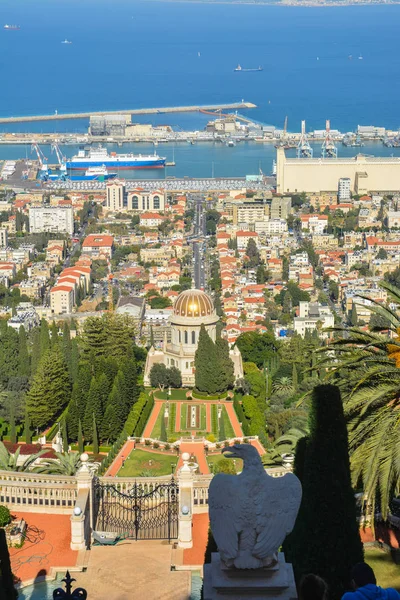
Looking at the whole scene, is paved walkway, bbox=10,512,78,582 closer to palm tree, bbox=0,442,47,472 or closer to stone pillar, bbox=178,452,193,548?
stone pillar, bbox=178,452,193,548

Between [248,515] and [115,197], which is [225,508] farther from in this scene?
[115,197]

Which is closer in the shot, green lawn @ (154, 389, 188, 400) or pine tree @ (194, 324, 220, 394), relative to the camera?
pine tree @ (194, 324, 220, 394)

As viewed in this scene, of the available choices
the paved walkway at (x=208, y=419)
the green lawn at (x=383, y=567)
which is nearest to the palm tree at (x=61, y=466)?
the green lawn at (x=383, y=567)

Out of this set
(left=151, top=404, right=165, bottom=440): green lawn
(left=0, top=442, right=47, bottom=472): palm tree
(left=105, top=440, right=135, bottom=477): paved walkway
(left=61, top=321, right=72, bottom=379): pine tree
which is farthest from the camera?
(left=61, top=321, right=72, bottom=379): pine tree

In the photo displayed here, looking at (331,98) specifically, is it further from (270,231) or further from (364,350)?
(364,350)

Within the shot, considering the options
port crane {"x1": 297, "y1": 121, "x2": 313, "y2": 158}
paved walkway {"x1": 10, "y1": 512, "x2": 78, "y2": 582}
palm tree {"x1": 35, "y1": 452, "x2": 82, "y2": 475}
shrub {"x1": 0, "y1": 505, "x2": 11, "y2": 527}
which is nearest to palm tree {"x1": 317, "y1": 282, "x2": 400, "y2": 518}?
paved walkway {"x1": 10, "y1": 512, "x2": 78, "y2": 582}

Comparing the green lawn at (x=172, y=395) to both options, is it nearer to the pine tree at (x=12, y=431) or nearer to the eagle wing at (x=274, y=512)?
the pine tree at (x=12, y=431)

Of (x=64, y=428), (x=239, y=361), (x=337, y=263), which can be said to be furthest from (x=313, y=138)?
(x=64, y=428)

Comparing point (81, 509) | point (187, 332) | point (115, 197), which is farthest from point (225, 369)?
point (115, 197)
